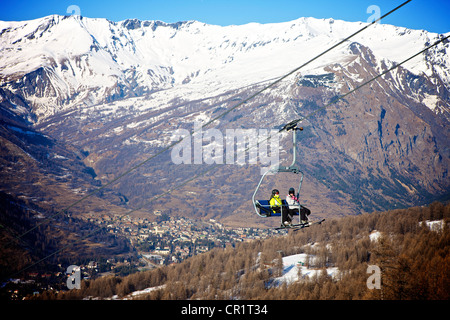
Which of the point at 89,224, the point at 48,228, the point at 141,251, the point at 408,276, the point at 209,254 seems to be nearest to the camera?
the point at 408,276

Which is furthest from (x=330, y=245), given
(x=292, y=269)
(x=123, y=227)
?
(x=123, y=227)

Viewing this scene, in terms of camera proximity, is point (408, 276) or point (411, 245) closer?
point (408, 276)

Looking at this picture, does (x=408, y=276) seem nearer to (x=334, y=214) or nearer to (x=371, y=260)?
(x=371, y=260)

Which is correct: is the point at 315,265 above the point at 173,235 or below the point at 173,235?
below

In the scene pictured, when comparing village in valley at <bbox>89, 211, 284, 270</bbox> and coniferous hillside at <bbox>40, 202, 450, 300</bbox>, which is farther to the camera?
village in valley at <bbox>89, 211, 284, 270</bbox>

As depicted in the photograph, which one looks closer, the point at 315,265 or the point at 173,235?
the point at 315,265

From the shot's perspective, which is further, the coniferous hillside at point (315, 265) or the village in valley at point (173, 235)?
the village in valley at point (173, 235)

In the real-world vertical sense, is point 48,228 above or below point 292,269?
above

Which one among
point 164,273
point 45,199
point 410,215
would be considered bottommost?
point 164,273
